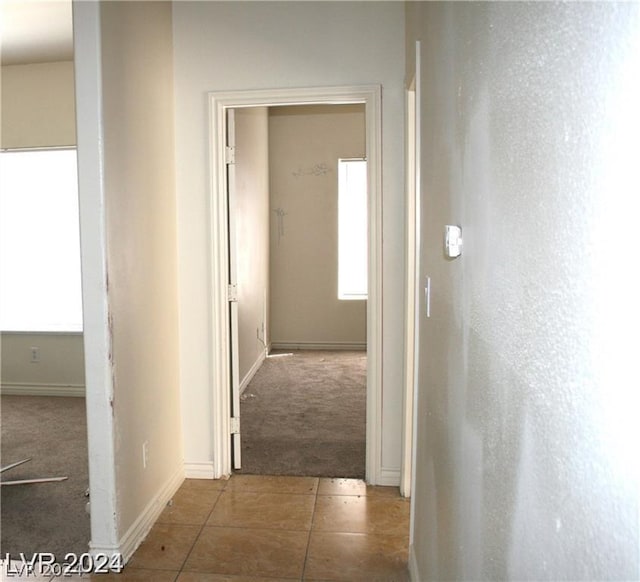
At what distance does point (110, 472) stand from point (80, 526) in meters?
0.55

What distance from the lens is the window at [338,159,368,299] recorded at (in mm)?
6266

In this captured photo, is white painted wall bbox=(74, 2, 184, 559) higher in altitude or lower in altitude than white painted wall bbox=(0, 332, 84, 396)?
higher

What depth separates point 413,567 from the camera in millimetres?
2121

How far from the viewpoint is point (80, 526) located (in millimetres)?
2541

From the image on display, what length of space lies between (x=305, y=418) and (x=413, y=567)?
1967mm

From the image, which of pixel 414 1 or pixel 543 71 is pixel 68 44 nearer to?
pixel 414 1

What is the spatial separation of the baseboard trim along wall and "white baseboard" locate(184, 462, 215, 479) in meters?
0.06

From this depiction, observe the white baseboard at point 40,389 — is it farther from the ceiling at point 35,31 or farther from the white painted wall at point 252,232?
the ceiling at point 35,31

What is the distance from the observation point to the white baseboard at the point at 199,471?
305 centimetres

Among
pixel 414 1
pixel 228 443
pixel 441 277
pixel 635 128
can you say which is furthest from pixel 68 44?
pixel 635 128

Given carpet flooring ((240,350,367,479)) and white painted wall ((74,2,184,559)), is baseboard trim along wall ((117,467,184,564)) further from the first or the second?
carpet flooring ((240,350,367,479))

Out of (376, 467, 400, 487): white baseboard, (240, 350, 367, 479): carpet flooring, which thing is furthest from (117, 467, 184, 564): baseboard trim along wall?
(376, 467, 400, 487): white baseboard

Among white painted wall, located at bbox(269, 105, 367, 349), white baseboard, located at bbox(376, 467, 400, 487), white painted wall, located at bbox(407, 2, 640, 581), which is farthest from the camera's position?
white painted wall, located at bbox(269, 105, 367, 349)

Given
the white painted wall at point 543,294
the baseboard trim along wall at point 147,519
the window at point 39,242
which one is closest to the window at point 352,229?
the window at point 39,242
